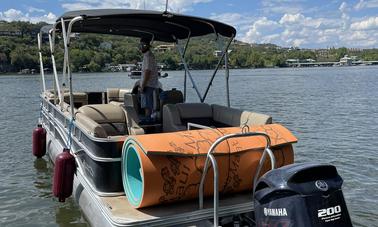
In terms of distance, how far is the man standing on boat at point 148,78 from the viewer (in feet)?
25.8

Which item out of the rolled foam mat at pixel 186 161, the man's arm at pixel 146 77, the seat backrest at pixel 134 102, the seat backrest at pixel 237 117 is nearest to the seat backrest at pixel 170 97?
the man's arm at pixel 146 77

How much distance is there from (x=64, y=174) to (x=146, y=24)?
3347mm

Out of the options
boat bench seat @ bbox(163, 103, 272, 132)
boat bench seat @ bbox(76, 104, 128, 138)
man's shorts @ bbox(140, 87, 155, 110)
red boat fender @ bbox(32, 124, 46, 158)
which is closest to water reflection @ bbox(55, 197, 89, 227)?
boat bench seat @ bbox(76, 104, 128, 138)

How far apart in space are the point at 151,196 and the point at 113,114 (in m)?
2.23

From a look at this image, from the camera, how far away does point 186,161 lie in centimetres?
412

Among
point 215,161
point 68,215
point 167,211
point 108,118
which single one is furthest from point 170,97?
point 215,161

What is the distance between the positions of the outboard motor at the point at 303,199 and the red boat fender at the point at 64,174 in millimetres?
3296

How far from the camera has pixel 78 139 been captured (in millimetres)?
5953

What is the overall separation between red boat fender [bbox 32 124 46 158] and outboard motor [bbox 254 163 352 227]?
7683 millimetres

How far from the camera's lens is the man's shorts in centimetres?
802

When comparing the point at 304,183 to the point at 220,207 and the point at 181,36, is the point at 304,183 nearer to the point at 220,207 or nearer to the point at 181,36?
the point at 220,207

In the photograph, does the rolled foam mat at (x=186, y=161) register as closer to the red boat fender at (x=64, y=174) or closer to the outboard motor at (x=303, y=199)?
the outboard motor at (x=303, y=199)

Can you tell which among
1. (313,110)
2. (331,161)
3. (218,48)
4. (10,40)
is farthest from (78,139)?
(10,40)

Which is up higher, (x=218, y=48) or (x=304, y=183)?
(x=218, y=48)
